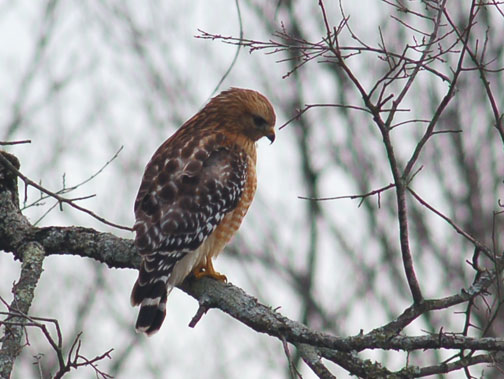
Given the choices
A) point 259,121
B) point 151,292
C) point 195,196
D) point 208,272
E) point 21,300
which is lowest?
point 21,300

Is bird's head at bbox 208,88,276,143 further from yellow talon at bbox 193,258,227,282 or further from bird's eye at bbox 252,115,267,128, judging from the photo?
yellow talon at bbox 193,258,227,282

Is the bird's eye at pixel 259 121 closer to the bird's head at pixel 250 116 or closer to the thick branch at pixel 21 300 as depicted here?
the bird's head at pixel 250 116

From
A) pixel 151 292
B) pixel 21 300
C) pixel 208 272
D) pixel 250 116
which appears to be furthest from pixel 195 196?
pixel 21 300

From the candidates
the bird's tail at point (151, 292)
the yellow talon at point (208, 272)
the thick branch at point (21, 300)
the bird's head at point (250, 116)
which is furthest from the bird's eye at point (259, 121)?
the thick branch at point (21, 300)

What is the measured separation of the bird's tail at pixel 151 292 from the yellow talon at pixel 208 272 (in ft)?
0.70

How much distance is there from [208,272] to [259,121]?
1769 millimetres

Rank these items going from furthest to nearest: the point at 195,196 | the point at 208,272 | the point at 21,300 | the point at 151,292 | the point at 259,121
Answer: the point at 259,121 → the point at 195,196 → the point at 208,272 → the point at 151,292 → the point at 21,300

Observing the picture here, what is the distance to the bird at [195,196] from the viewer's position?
531 cm

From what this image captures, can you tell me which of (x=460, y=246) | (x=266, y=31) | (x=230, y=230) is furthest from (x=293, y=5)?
(x=230, y=230)

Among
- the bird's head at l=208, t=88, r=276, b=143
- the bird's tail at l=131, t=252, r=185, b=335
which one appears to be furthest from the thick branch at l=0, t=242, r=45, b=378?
the bird's head at l=208, t=88, r=276, b=143

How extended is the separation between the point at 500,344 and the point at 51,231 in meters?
2.49

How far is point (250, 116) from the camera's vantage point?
6.85 metres

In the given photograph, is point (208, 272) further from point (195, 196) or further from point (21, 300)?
point (21, 300)

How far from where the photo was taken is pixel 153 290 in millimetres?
Result: 5301
